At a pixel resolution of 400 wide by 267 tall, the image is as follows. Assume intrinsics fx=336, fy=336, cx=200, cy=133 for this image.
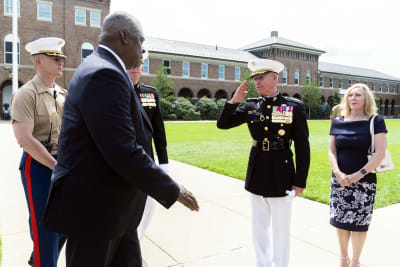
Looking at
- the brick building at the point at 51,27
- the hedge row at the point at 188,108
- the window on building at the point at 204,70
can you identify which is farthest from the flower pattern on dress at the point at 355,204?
the window on building at the point at 204,70

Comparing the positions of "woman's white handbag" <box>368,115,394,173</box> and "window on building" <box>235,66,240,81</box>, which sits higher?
"window on building" <box>235,66,240,81</box>

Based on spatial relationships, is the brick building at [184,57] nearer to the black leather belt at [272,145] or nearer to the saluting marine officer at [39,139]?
the saluting marine officer at [39,139]

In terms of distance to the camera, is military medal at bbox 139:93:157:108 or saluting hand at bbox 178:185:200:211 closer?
saluting hand at bbox 178:185:200:211

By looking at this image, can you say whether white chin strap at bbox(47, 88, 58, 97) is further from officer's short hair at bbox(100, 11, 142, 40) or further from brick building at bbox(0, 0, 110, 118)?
brick building at bbox(0, 0, 110, 118)

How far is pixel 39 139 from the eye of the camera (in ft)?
9.42

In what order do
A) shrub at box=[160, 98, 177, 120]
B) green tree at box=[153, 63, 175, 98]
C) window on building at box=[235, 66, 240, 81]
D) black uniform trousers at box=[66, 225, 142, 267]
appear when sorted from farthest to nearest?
window on building at box=[235, 66, 240, 81], green tree at box=[153, 63, 175, 98], shrub at box=[160, 98, 177, 120], black uniform trousers at box=[66, 225, 142, 267]

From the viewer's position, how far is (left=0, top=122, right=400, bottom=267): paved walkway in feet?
11.7

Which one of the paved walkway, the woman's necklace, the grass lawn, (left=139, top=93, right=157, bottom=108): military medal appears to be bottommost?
the paved walkway

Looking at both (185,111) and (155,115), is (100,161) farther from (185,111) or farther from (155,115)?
(185,111)

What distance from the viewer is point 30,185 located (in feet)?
9.02

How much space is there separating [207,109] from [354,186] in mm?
35989

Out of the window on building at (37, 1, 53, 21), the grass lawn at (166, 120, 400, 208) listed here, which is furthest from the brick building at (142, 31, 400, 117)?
the grass lawn at (166, 120, 400, 208)

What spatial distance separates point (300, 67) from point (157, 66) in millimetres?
25081

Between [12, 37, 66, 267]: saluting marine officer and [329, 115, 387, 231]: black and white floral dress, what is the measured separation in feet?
8.87
